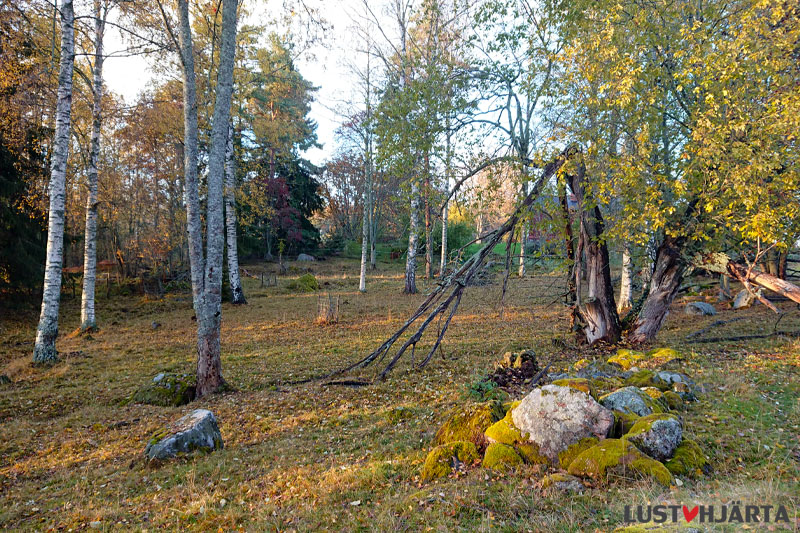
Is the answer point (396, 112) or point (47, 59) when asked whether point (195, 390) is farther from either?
point (47, 59)

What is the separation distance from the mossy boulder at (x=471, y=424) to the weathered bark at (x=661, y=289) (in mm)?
6057

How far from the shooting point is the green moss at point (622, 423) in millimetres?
4414

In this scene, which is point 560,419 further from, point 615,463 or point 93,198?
point 93,198

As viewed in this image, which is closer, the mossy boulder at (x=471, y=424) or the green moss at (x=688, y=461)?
the green moss at (x=688, y=461)

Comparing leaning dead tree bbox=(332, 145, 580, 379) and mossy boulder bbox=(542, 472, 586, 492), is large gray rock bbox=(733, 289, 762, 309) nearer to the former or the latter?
leaning dead tree bbox=(332, 145, 580, 379)

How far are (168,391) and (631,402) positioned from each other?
779 centimetres

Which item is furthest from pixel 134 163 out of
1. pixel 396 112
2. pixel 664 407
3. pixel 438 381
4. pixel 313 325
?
pixel 664 407

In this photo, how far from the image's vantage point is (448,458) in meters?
4.47

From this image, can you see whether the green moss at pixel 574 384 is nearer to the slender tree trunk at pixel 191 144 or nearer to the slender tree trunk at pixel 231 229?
the slender tree trunk at pixel 191 144

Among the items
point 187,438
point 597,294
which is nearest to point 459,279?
point 597,294

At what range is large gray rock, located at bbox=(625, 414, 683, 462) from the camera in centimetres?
398

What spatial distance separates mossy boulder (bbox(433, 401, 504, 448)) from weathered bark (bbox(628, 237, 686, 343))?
606cm

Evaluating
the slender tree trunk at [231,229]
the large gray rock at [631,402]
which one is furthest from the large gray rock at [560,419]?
the slender tree trunk at [231,229]

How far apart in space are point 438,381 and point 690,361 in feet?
15.5
